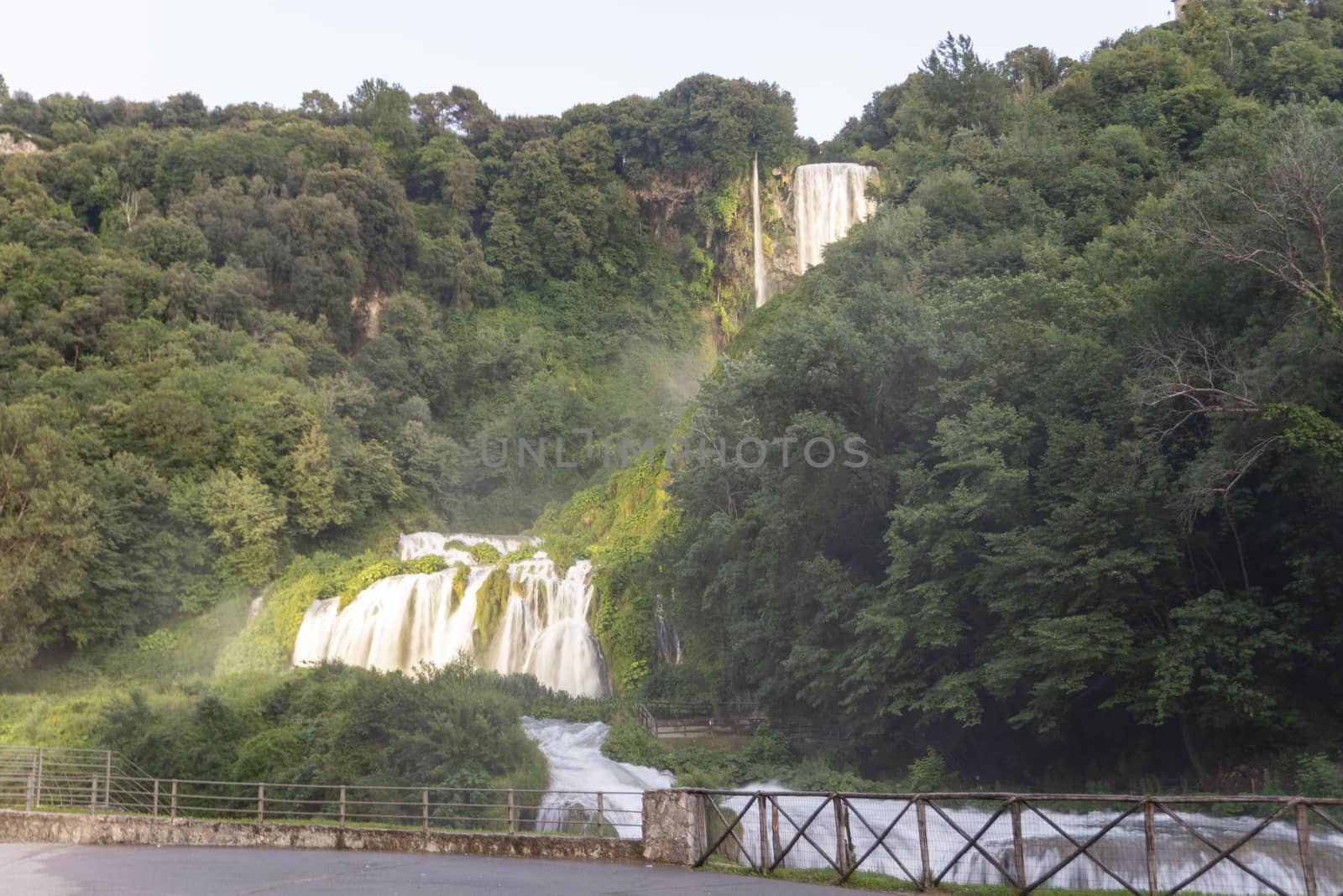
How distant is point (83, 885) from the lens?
49.7 feet

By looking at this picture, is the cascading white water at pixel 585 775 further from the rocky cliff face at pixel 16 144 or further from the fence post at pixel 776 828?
the rocky cliff face at pixel 16 144

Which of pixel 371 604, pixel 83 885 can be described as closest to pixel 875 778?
pixel 83 885

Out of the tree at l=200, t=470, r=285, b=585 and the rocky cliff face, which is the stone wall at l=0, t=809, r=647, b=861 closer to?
the tree at l=200, t=470, r=285, b=585

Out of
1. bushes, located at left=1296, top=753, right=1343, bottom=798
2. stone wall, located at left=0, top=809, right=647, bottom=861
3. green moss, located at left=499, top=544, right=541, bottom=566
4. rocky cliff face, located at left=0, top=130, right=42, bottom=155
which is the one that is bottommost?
stone wall, located at left=0, top=809, right=647, bottom=861

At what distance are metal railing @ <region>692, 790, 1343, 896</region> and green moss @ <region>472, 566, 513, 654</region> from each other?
34.2 meters

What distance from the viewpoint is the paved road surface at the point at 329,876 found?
14703 mm

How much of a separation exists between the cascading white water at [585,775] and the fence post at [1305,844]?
17.9 meters

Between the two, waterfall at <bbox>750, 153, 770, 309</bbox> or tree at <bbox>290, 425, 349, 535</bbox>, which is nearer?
tree at <bbox>290, 425, 349, 535</bbox>

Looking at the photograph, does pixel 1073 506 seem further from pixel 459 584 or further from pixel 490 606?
pixel 459 584

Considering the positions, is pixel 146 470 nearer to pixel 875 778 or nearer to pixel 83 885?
pixel 875 778

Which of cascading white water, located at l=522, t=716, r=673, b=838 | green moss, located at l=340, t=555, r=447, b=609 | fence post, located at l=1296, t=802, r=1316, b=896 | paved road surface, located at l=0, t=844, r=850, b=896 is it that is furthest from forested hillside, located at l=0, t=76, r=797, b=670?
fence post, located at l=1296, t=802, r=1316, b=896

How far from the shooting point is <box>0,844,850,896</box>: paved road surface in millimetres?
14703

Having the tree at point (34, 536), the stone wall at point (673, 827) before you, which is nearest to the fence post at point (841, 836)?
the stone wall at point (673, 827)

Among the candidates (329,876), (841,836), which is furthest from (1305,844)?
(329,876)
